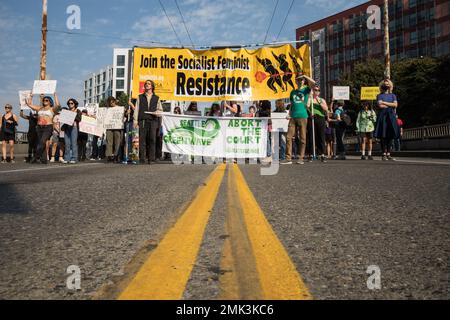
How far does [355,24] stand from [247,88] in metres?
71.8

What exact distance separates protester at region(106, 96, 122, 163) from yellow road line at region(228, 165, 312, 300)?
10094 mm

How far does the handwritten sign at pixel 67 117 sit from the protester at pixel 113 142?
4.25ft

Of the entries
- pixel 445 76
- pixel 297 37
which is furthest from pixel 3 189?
pixel 297 37

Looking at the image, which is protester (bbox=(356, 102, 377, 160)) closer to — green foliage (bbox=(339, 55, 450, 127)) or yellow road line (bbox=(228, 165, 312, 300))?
yellow road line (bbox=(228, 165, 312, 300))

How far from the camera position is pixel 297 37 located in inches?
3565

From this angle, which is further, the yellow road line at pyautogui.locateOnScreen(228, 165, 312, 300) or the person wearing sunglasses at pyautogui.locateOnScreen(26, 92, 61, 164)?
the person wearing sunglasses at pyautogui.locateOnScreen(26, 92, 61, 164)

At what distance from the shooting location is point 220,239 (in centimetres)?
171

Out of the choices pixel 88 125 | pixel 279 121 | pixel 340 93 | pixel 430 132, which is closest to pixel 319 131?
pixel 279 121

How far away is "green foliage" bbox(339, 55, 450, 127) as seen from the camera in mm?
36312

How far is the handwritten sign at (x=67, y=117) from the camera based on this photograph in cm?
1090

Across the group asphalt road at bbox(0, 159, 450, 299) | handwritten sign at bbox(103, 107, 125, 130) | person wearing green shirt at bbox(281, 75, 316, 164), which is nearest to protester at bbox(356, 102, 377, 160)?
person wearing green shirt at bbox(281, 75, 316, 164)

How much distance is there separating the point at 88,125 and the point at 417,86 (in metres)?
39.1

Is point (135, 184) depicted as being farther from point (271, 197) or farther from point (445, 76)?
point (445, 76)

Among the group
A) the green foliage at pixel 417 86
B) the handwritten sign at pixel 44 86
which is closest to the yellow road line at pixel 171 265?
the handwritten sign at pixel 44 86
